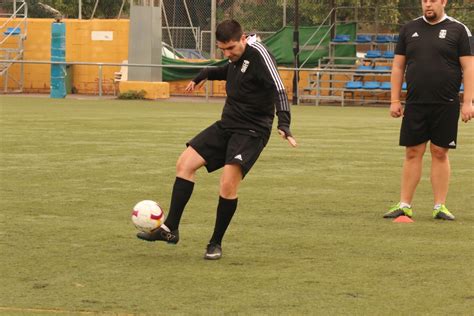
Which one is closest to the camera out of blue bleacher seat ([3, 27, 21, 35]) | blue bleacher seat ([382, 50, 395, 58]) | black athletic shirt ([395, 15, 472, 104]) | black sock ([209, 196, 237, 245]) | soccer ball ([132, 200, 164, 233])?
soccer ball ([132, 200, 164, 233])

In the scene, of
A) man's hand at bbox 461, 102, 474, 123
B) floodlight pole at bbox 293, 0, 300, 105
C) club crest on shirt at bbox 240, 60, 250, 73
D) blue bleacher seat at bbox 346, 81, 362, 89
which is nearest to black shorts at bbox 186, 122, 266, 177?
club crest on shirt at bbox 240, 60, 250, 73

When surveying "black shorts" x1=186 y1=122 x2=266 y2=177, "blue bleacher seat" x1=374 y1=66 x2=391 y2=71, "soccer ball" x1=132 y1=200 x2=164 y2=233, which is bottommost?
"soccer ball" x1=132 y1=200 x2=164 y2=233

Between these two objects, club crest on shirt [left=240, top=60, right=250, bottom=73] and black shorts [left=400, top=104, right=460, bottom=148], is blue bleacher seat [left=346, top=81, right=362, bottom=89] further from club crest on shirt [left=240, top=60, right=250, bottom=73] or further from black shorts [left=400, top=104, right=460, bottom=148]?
club crest on shirt [left=240, top=60, right=250, bottom=73]

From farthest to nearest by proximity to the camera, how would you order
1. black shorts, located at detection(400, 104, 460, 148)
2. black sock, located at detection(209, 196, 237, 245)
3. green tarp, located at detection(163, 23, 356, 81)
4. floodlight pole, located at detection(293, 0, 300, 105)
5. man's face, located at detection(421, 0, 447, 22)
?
green tarp, located at detection(163, 23, 356, 81) < floodlight pole, located at detection(293, 0, 300, 105) < black shorts, located at detection(400, 104, 460, 148) < man's face, located at detection(421, 0, 447, 22) < black sock, located at detection(209, 196, 237, 245)

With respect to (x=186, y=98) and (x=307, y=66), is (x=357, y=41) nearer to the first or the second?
(x=307, y=66)

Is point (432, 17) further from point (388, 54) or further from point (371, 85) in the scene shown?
point (388, 54)

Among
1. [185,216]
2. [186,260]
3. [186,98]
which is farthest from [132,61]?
[186,260]

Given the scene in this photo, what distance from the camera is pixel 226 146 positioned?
835 cm

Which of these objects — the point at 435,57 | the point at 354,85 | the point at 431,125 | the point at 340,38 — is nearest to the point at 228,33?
the point at 435,57

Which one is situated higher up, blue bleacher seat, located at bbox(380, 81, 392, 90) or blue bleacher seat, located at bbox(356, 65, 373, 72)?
blue bleacher seat, located at bbox(356, 65, 373, 72)

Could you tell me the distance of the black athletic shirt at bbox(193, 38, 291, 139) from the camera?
8.19 metres

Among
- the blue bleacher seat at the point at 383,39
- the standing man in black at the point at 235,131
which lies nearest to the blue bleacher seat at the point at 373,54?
the blue bleacher seat at the point at 383,39

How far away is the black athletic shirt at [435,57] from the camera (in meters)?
9.88

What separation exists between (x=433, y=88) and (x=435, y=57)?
0.27 m
